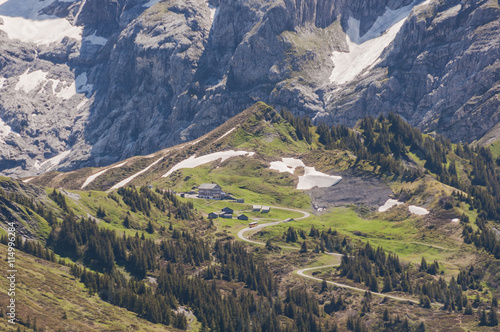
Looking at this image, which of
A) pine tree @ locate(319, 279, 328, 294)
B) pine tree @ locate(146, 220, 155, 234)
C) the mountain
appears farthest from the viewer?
pine tree @ locate(146, 220, 155, 234)

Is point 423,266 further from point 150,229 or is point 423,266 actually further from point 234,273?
point 150,229

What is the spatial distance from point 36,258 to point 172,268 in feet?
119

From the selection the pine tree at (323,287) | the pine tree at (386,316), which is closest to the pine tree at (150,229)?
the pine tree at (323,287)

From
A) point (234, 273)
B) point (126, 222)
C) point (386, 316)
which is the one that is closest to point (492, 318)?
point (386, 316)

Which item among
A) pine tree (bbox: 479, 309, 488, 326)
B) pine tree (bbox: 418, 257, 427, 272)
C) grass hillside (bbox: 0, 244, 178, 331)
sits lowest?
pine tree (bbox: 479, 309, 488, 326)

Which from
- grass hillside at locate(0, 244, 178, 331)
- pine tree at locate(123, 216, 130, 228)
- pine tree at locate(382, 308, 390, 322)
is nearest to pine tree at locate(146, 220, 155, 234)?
pine tree at locate(123, 216, 130, 228)

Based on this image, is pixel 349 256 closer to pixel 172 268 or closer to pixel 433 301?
pixel 433 301

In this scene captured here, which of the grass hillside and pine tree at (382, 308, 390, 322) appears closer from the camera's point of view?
the grass hillside

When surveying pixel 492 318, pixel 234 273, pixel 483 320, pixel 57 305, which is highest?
pixel 57 305

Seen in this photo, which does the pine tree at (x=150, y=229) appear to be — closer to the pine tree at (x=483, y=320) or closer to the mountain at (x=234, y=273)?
the mountain at (x=234, y=273)

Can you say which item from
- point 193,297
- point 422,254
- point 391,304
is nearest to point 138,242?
point 193,297

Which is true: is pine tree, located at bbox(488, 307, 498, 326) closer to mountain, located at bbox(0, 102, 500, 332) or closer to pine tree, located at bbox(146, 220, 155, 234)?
mountain, located at bbox(0, 102, 500, 332)

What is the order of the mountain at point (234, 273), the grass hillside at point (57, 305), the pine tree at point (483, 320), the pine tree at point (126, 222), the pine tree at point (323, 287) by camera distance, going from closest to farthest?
the grass hillside at point (57, 305) → the mountain at point (234, 273) → the pine tree at point (483, 320) → the pine tree at point (323, 287) → the pine tree at point (126, 222)

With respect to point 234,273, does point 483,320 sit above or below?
above
